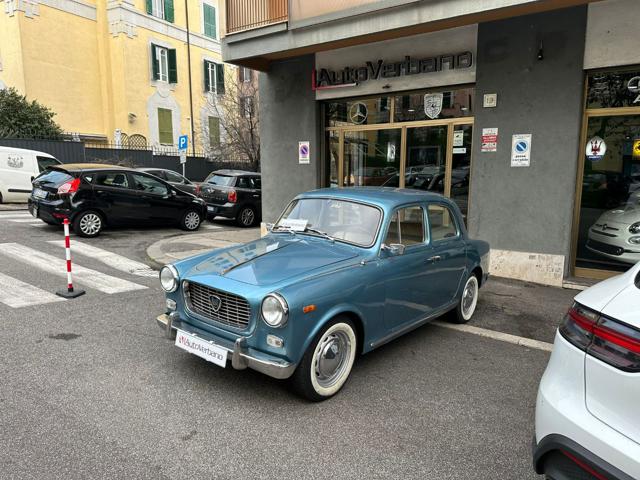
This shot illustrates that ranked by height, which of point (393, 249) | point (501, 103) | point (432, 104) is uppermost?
point (432, 104)

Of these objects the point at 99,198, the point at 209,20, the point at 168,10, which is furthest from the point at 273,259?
the point at 209,20

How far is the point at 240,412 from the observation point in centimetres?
334

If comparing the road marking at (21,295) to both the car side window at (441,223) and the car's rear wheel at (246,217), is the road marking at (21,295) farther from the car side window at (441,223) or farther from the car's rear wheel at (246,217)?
the car's rear wheel at (246,217)

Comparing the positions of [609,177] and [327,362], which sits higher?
[609,177]

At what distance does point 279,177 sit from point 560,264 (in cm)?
611

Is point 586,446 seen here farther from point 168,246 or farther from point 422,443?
point 168,246

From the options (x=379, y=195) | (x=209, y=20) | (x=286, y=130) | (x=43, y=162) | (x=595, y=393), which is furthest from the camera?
(x=209, y=20)

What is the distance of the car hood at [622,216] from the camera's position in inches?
278

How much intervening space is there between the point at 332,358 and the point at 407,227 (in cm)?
157

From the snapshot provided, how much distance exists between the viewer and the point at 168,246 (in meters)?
9.48

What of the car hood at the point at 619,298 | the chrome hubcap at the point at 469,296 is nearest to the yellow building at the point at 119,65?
the chrome hubcap at the point at 469,296

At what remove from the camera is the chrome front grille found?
3.43 metres

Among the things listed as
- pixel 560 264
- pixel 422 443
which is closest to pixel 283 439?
pixel 422 443

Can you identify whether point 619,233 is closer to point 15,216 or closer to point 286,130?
point 286,130
